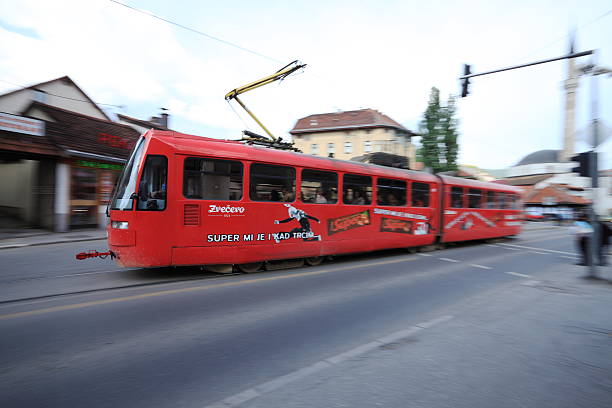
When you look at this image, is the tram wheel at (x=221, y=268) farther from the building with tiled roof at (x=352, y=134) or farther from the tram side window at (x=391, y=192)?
the building with tiled roof at (x=352, y=134)

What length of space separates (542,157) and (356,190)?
94997 millimetres

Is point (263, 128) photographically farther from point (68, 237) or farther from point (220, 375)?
point (68, 237)

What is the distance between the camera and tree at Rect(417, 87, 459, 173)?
1505 inches

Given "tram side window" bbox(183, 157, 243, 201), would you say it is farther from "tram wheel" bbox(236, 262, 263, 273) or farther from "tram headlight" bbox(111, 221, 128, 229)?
"tram wheel" bbox(236, 262, 263, 273)

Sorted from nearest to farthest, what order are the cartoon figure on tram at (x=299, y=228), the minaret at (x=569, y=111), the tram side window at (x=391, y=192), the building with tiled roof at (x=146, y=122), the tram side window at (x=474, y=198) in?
the cartoon figure on tram at (x=299, y=228), the tram side window at (x=391, y=192), the tram side window at (x=474, y=198), the building with tiled roof at (x=146, y=122), the minaret at (x=569, y=111)

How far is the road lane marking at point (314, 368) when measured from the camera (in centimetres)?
257

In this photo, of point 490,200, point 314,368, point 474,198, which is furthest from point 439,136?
point 314,368

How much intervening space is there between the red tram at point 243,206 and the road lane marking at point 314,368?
370 centimetres

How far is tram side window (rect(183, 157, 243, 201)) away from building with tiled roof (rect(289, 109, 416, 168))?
38.4 metres

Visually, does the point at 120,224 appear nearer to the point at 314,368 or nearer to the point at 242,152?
the point at 242,152

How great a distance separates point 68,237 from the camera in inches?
497

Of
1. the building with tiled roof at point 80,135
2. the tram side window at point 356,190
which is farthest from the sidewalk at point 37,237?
the tram side window at point 356,190

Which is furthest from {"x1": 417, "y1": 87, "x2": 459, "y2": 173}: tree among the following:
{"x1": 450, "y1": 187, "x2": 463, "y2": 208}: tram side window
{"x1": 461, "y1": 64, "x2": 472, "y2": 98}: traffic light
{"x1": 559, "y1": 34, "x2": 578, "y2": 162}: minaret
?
{"x1": 559, "y1": 34, "x2": 578, "y2": 162}: minaret

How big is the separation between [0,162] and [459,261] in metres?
19.7
